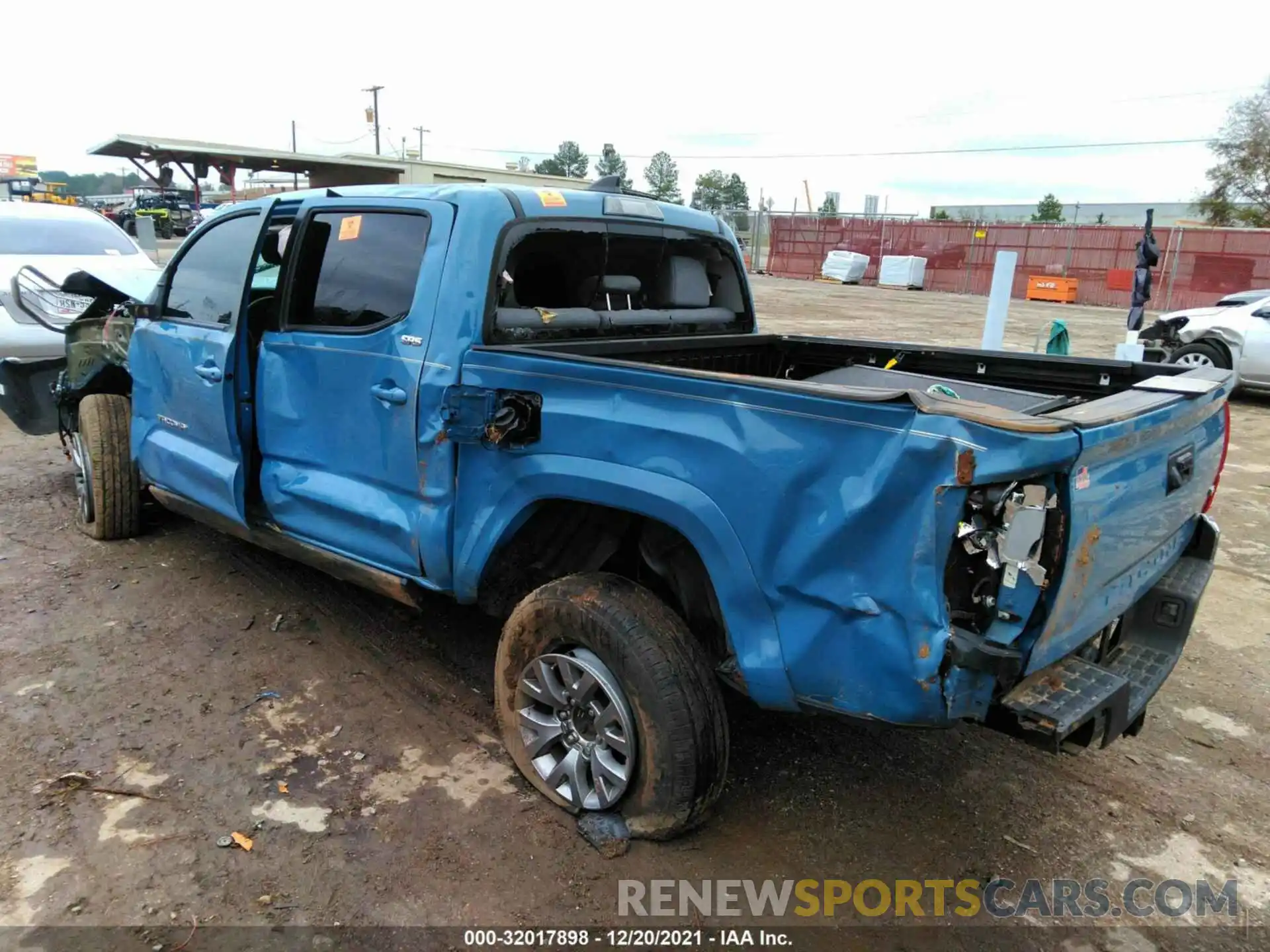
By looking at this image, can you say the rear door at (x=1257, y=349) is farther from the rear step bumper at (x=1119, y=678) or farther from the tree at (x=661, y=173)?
the tree at (x=661, y=173)

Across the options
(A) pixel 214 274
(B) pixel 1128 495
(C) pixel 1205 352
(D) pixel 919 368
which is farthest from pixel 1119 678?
(C) pixel 1205 352

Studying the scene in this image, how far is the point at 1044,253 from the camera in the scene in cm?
2934

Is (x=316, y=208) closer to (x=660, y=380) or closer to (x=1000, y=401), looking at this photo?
(x=660, y=380)

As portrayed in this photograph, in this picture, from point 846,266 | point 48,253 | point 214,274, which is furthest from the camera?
point 846,266

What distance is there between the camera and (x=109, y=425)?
4.92m

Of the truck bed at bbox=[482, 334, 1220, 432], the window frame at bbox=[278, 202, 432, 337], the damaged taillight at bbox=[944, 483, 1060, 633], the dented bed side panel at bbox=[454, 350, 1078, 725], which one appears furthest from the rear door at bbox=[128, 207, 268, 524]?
the damaged taillight at bbox=[944, 483, 1060, 633]

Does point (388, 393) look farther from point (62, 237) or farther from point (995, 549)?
point (62, 237)

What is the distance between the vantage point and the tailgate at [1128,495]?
214cm

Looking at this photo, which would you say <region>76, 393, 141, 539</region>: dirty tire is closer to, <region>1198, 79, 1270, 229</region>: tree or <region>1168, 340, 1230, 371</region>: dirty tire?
<region>1168, 340, 1230, 371</region>: dirty tire

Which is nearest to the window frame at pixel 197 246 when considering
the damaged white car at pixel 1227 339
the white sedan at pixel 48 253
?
the white sedan at pixel 48 253

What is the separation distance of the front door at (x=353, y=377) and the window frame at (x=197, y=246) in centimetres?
28

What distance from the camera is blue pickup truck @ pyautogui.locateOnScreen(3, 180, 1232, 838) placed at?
6.81 feet

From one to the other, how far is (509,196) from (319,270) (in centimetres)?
92

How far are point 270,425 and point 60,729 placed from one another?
1394 millimetres
